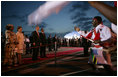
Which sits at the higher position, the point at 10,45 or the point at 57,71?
the point at 10,45

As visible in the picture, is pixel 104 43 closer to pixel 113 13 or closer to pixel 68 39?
pixel 113 13

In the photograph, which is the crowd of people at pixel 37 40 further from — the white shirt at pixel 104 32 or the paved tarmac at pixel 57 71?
the paved tarmac at pixel 57 71

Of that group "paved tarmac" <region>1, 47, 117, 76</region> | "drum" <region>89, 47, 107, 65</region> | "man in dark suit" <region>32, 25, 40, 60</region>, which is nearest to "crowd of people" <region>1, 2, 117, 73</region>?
"man in dark suit" <region>32, 25, 40, 60</region>

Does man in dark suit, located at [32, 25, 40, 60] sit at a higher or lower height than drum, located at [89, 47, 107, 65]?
higher

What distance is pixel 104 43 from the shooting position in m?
2.72

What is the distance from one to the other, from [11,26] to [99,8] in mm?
3536

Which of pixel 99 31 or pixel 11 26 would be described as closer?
pixel 99 31

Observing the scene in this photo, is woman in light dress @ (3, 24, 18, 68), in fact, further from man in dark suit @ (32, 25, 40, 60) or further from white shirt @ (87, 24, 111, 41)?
white shirt @ (87, 24, 111, 41)

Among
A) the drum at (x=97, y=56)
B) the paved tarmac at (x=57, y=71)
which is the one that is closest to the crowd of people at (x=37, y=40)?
the drum at (x=97, y=56)

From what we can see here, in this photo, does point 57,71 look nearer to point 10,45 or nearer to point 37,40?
point 10,45

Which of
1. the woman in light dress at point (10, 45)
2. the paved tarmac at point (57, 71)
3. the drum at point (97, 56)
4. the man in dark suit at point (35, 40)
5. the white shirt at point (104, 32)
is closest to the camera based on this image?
the white shirt at point (104, 32)

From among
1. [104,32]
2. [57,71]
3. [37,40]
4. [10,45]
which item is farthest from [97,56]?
[37,40]

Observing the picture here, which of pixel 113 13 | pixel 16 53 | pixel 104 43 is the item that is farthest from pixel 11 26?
pixel 113 13

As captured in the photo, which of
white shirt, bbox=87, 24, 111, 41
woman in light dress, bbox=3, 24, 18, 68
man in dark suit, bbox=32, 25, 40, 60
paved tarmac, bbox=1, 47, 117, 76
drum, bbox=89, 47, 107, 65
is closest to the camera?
white shirt, bbox=87, 24, 111, 41
